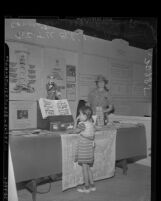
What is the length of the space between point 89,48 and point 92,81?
22 cm

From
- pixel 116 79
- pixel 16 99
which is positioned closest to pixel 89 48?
pixel 116 79

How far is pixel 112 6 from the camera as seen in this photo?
5.16 feet

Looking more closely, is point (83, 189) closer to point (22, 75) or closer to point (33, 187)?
point (33, 187)

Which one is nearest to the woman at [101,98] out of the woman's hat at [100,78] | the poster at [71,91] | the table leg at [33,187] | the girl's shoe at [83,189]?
the woman's hat at [100,78]

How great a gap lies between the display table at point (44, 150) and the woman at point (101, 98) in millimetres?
179

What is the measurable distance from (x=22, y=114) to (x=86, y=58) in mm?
550

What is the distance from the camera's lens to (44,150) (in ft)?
5.34

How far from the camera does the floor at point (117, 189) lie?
1676mm

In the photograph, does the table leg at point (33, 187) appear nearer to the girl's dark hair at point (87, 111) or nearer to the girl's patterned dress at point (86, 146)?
the girl's patterned dress at point (86, 146)

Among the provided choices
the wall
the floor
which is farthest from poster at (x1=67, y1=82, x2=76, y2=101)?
the floor

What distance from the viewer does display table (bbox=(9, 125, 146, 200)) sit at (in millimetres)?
1569

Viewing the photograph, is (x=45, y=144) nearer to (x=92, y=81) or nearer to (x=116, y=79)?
(x=92, y=81)

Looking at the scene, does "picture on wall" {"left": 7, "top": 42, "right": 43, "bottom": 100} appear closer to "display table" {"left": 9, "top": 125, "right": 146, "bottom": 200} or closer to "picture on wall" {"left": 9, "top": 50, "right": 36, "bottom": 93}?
"picture on wall" {"left": 9, "top": 50, "right": 36, "bottom": 93}

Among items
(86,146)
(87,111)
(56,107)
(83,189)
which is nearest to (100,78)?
(87,111)
